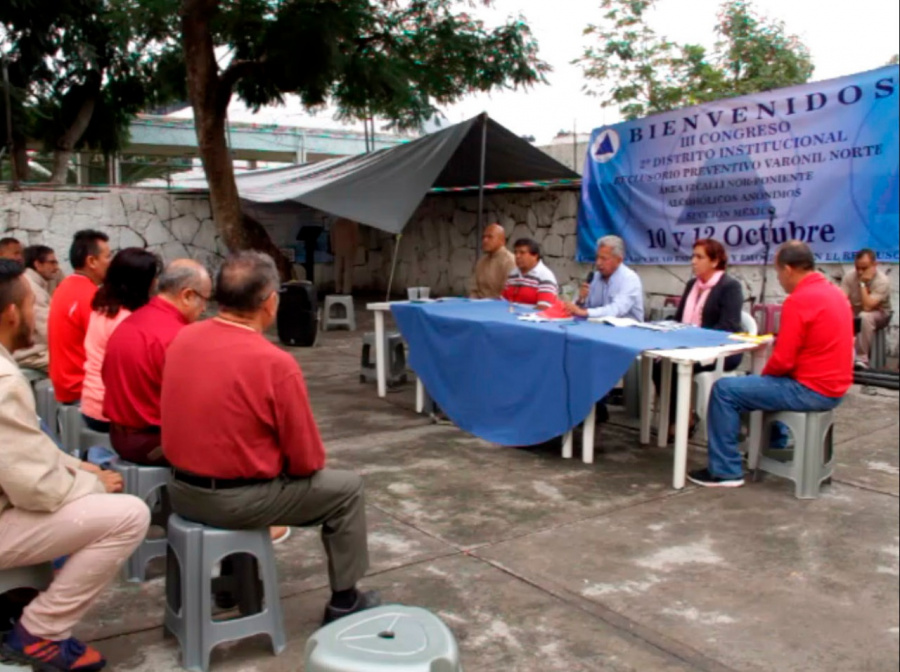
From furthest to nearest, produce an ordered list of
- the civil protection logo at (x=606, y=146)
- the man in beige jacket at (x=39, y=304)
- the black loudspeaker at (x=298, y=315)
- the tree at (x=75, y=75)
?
the tree at (x=75, y=75), the civil protection logo at (x=606, y=146), the black loudspeaker at (x=298, y=315), the man in beige jacket at (x=39, y=304)

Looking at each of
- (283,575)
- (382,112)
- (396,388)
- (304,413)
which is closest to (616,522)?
(283,575)

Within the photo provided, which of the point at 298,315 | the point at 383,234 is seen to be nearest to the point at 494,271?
the point at 298,315

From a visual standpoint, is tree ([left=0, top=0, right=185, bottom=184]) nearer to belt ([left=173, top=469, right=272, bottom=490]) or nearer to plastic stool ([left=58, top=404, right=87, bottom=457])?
plastic stool ([left=58, top=404, right=87, bottom=457])

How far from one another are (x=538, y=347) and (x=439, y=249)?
357 inches

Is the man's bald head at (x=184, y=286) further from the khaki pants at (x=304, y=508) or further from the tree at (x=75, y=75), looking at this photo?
the tree at (x=75, y=75)

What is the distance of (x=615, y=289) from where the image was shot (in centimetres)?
557

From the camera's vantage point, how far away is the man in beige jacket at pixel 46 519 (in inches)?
87.0

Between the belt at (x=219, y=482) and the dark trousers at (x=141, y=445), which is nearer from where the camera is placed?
the belt at (x=219, y=482)

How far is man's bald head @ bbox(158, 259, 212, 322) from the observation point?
126 inches

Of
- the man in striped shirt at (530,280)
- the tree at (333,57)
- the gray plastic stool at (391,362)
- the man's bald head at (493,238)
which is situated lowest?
the gray plastic stool at (391,362)

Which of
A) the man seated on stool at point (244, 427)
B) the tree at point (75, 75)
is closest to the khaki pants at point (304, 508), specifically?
the man seated on stool at point (244, 427)

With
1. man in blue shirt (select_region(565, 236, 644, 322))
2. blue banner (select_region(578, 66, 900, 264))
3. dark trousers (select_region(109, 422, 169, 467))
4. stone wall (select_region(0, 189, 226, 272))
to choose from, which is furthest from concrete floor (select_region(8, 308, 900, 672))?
stone wall (select_region(0, 189, 226, 272))

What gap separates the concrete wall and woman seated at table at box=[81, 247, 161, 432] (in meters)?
6.87

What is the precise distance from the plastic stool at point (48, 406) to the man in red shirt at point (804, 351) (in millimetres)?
3514
